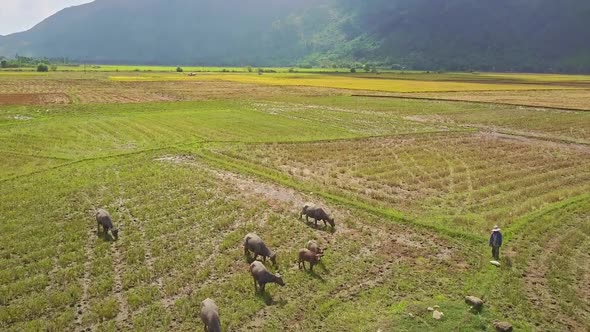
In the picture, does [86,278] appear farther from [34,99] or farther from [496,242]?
[34,99]

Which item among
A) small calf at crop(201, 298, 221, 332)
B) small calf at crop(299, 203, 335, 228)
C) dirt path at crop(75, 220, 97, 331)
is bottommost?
dirt path at crop(75, 220, 97, 331)

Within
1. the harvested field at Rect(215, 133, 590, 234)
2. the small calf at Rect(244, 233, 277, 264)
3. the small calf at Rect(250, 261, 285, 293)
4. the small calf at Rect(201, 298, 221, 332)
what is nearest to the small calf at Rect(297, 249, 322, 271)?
the small calf at Rect(244, 233, 277, 264)

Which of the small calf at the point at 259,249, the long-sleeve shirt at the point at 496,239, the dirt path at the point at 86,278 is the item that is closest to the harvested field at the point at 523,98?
the long-sleeve shirt at the point at 496,239

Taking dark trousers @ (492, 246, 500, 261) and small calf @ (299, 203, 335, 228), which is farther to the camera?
small calf @ (299, 203, 335, 228)

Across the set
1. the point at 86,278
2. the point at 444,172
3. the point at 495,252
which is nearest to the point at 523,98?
the point at 444,172

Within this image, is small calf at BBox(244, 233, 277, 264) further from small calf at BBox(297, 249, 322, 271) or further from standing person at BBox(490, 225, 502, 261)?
standing person at BBox(490, 225, 502, 261)

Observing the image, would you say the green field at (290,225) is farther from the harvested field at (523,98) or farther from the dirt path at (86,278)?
the harvested field at (523,98)

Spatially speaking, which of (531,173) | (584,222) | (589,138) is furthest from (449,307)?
(589,138)
